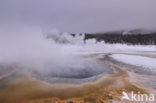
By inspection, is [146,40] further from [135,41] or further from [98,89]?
[98,89]

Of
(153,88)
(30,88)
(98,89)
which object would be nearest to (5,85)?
(30,88)

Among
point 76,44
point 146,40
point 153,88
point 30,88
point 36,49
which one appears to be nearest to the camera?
point 153,88

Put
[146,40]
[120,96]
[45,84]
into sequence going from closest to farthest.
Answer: [120,96] < [45,84] < [146,40]

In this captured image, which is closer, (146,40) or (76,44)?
(76,44)

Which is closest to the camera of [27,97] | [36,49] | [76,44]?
[27,97]

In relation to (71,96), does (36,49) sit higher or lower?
higher

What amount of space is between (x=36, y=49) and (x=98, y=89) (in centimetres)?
1599

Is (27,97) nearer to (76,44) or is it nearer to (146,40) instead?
(76,44)

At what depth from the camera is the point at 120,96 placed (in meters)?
3.45

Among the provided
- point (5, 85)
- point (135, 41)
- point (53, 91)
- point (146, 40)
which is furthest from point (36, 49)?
point (146, 40)

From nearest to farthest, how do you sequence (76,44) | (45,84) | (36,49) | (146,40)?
(45,84) → (36,49) → (76,44) → (146,40)

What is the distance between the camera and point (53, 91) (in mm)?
4164

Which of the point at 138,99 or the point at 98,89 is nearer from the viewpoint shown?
the point at 138,99

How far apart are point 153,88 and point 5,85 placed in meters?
5.85
